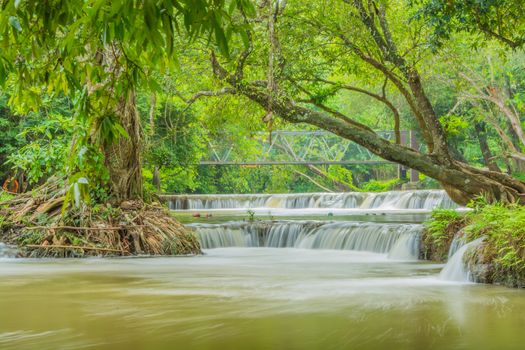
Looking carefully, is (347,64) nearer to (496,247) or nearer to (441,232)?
(441,232)

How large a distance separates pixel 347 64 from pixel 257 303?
8647mm

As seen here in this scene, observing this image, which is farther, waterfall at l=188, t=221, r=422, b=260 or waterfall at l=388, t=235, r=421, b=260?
waterfall at l=188, t=221, r=422, b=260

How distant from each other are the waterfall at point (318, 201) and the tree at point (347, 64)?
13.8m

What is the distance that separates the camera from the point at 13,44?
4074mm

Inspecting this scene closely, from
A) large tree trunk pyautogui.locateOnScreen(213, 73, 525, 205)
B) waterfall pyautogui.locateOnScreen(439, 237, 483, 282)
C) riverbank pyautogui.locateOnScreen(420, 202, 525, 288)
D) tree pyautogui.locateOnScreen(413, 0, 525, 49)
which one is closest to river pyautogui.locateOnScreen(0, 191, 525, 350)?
waterfall pyautogui.locateOnScreen(439, 237, 483, 282)

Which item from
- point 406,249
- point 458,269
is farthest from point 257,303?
point 406,249

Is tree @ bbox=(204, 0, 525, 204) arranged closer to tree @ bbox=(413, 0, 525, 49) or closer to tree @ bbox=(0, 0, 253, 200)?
tree @ bbox=(413, 0, 525, 49)

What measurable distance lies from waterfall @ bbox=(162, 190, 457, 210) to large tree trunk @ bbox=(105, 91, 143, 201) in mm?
16465

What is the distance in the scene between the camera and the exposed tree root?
13.5 m

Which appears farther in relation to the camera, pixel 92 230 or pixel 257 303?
pixel 92 230

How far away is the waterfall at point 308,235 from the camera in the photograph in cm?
1566

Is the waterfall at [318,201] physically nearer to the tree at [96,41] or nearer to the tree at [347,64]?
the tree at [347,64]

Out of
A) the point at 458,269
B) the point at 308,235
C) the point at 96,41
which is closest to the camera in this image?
the point at 96,41

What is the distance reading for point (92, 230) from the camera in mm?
13703
